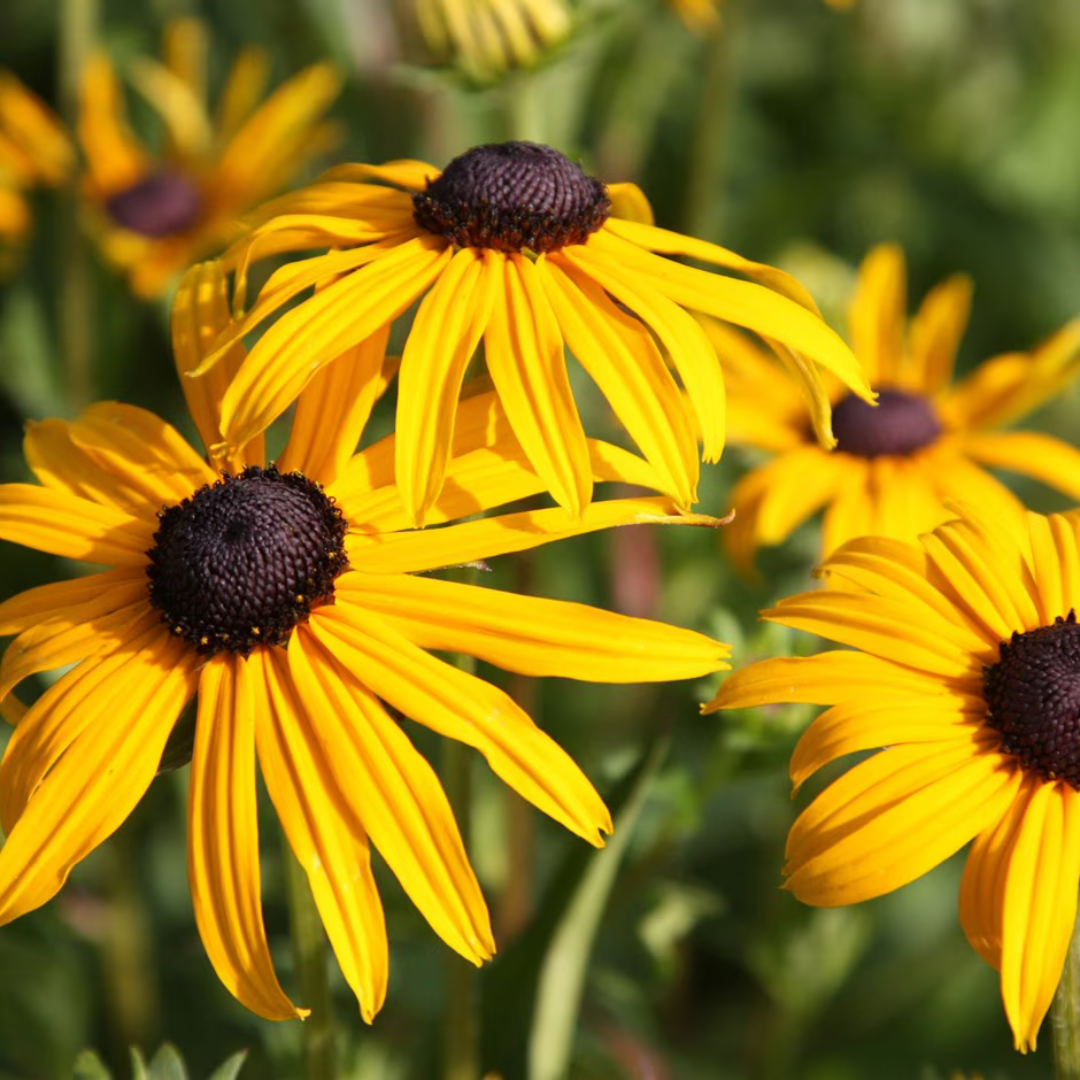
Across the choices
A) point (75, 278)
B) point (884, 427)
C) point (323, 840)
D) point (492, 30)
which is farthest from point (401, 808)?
point (75, 278)

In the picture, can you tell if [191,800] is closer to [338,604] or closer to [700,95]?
[338,604]

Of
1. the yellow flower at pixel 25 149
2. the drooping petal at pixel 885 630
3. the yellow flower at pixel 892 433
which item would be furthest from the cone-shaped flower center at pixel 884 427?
the yellow flower at pixel 25 149

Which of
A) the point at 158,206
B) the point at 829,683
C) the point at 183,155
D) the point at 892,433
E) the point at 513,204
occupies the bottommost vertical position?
the point at 829,683

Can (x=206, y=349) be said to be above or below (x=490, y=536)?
above

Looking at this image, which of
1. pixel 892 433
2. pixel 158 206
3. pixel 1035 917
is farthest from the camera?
pixel 158 206

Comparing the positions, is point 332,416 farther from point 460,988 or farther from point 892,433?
point 892,433

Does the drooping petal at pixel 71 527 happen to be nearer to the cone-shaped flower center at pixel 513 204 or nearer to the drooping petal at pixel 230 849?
the drooping petal at pixel 230 849

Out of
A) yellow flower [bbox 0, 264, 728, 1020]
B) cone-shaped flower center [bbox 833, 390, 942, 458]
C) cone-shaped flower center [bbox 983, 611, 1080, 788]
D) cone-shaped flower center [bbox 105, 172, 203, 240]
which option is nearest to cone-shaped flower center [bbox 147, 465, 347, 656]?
yellow flower [bbox 0, 264, 728, 1020]
